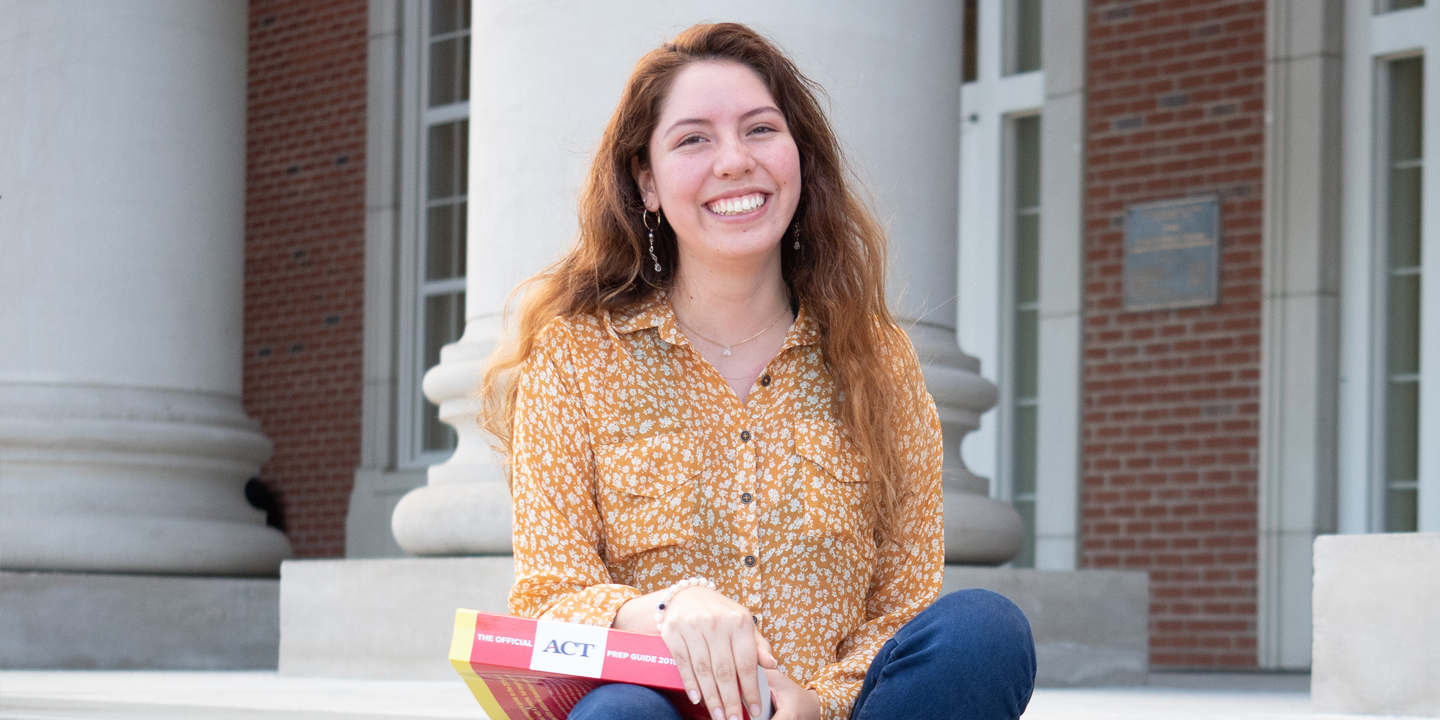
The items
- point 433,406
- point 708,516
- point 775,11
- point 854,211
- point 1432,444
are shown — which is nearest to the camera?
point 708,516

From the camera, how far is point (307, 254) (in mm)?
9820

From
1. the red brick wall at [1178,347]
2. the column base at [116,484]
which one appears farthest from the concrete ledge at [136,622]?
the red brick wall at [1178,347]

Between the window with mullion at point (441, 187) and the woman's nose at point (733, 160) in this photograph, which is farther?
the window with mullion at point (441, 187)

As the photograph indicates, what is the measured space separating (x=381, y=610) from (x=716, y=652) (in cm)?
305

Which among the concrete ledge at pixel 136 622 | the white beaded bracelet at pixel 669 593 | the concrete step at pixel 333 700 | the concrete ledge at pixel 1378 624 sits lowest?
the concrete ledge at pixel 136 622

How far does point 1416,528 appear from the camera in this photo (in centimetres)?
681

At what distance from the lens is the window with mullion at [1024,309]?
7859mm

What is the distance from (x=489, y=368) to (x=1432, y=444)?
535 centimetres

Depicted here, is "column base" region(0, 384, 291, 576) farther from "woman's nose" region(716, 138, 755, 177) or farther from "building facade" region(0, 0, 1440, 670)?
"woman's nose" region(716, 138, 755, 177)

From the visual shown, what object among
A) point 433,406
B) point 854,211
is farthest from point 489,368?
point 433,406

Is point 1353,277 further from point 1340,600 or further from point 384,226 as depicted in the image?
point 384,226

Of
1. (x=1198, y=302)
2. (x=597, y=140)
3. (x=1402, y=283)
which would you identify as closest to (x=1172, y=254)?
(x=1198, y=302)

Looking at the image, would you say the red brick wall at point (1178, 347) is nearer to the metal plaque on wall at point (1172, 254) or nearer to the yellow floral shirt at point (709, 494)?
the metal plaque on wall at point (1172, 254)

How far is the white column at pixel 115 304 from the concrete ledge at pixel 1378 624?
4253 mm
